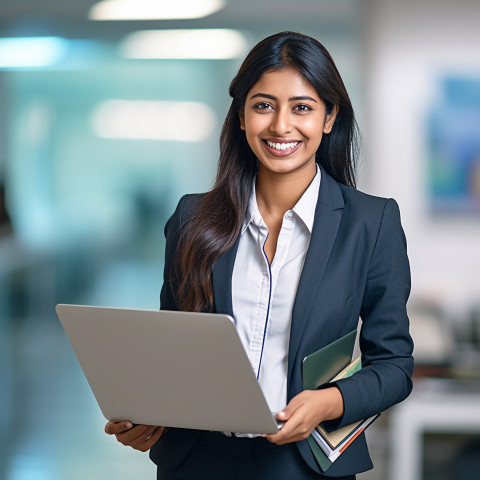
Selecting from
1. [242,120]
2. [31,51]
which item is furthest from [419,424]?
[31,51]

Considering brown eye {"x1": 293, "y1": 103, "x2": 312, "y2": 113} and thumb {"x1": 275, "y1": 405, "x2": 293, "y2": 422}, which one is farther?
brown eye {"x1": 293, "y1": 103, "x2": 312, "y2": 113}

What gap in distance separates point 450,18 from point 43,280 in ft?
8.70

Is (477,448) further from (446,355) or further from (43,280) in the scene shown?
(43,280)

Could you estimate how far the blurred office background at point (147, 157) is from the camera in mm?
4105

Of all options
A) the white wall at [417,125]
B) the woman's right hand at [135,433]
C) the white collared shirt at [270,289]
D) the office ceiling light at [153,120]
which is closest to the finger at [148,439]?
the woman's right hand at [135,433]

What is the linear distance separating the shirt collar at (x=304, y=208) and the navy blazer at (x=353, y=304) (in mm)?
20

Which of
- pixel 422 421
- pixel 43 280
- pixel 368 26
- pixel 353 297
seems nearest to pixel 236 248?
pixel 353 297

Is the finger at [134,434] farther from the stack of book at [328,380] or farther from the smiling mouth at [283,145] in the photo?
the smiling mouth at [283,145]

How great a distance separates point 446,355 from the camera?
12.5 feet

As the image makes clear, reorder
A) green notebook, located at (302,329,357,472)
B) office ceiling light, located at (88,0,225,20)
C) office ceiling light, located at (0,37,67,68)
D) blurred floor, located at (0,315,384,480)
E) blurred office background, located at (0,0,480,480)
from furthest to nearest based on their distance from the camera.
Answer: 1. office ceiling light, located at (0,37,67,68)
2. office ceiling light, located at (88,0,225,20)
3. blurred office background, located at (0,0,480,480)
4. blurred floor, located at (0,315,384,480)
5. green notebook, located at (302,329,357,472)

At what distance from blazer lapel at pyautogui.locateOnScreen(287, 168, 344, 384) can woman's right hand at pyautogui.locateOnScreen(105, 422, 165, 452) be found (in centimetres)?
→ 25

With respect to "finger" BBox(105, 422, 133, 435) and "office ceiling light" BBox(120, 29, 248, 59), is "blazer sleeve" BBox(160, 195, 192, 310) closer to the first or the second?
"finger" BBox(105, 422, 133, 435)

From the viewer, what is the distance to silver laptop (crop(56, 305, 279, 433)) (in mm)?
1162

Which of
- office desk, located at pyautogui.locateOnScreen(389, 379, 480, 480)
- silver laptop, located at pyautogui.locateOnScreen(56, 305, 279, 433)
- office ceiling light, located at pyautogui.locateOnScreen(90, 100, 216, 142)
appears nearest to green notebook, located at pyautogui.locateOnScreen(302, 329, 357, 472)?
silver laptop, located at pyautogui.locateOnScreen(56, 305, 279, 433)
